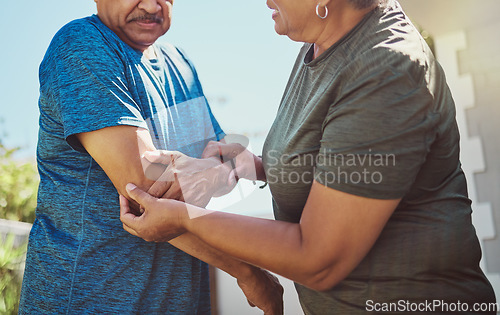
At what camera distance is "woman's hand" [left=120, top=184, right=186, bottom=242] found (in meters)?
1.46

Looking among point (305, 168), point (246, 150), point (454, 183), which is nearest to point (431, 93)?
point (454, 183)

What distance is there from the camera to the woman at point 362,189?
47.4 inches

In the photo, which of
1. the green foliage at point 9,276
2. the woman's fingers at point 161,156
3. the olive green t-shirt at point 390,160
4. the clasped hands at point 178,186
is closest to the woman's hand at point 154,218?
the clasped hands at point 178,186

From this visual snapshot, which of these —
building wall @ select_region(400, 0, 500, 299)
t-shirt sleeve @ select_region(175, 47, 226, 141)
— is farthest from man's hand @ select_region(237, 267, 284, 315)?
building wall @ select_region(400, 0, 500, 299)

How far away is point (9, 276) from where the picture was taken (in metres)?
3.51

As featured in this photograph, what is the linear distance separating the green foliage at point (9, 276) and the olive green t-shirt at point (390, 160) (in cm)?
280

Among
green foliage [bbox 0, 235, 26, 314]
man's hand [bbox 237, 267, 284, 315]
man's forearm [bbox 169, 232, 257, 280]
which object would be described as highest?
man's forearm [bbox 169, 232, 257, 280]

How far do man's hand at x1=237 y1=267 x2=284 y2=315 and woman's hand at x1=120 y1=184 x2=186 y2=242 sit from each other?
471mm

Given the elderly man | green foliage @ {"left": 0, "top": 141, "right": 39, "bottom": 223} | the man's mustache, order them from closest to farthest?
A: the elderly man, the man's mustache, green foliage @ {"left": 0, "top": 141, "right": 39, "bottom": 223}

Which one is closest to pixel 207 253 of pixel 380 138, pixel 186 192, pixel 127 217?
pixel 186 192

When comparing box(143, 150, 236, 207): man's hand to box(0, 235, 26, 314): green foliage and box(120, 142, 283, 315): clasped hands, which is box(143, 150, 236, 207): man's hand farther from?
box(0, 235, 26, 314): green foliage

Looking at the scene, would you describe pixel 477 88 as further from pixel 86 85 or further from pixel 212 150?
pixel 86 85

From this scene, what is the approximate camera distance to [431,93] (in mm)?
1271

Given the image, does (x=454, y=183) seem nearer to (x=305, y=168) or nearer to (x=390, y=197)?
(x=390, y=197)
